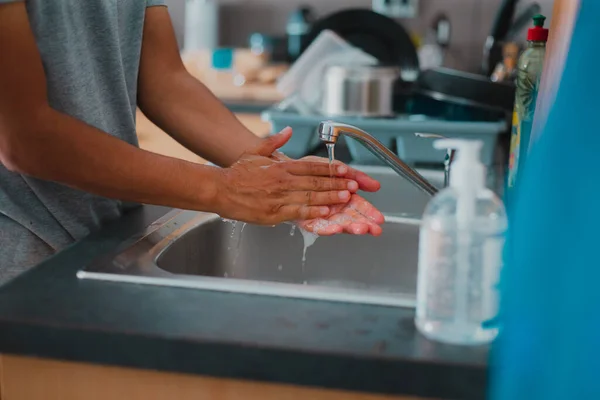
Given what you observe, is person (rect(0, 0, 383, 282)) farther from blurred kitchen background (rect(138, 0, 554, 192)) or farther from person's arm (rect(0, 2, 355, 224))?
blurred kitchen background (rect(138, 0, 554, 192))

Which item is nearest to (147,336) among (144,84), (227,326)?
(227,326)

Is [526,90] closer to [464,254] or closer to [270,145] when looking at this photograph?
[270,145]

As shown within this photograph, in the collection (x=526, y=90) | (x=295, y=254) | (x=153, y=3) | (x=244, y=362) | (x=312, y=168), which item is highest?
(x=153, y=3)

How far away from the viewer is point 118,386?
82 cm

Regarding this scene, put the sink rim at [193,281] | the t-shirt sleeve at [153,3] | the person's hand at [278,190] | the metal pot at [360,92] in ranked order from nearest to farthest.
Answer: the sink rim at [193,281]
the person's hand at [278,190]
the t-shirt sleeve at [153,3]
the metal pot at [360,92]

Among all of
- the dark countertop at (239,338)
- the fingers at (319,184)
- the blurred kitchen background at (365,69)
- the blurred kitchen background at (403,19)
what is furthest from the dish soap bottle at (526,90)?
the blurred kitchen background at (403,19)

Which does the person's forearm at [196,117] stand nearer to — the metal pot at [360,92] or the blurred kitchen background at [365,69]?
the blurred kitchen background at [365,69]

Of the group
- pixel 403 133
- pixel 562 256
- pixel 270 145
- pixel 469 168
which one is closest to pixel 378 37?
pixel 403 133

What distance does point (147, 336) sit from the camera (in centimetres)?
78

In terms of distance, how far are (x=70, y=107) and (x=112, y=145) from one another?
0.61 feet

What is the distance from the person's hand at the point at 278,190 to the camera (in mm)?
1084

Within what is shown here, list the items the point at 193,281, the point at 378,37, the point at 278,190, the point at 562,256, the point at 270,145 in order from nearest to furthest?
the point at 562,256, the point at 193,281, the point at 278,190, the point at 270,145, the point at 378,37

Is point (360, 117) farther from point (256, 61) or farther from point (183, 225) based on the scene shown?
point (256, 61)

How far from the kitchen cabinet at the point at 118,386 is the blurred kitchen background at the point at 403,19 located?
3211mm
